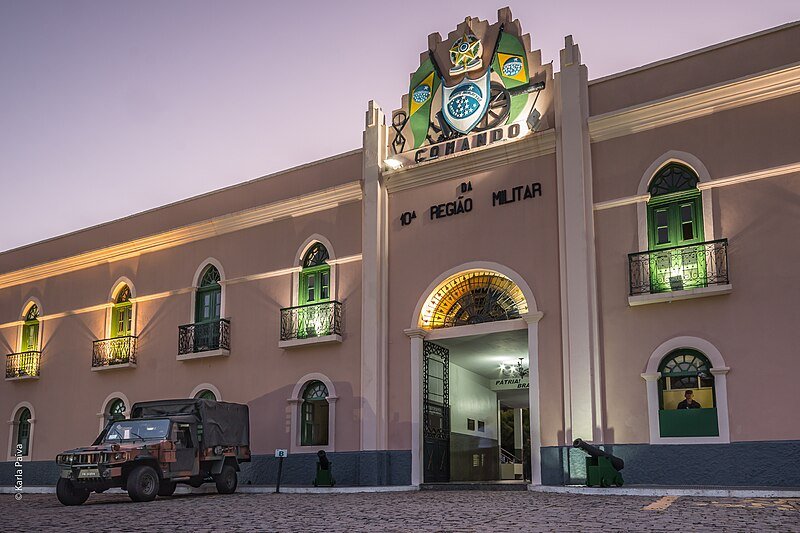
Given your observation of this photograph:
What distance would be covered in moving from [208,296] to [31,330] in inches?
306

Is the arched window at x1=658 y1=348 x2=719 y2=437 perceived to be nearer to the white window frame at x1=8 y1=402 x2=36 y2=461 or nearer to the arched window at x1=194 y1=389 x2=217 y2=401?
the arched window at x1=194 y1=389 x2=217 y2=401

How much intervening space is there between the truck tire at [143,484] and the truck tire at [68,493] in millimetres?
907

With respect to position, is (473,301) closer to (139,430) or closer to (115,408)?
(139,430)

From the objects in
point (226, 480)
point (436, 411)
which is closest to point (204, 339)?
point (226, 480)

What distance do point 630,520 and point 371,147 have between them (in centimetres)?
1268

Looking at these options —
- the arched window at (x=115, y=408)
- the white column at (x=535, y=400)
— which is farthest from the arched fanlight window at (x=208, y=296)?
the white column at (x=535, y=400)

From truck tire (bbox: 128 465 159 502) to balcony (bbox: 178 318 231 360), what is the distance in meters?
6.50

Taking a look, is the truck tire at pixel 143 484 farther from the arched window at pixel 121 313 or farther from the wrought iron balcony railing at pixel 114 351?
the arched window at pixel 121 313

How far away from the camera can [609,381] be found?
1656 cm

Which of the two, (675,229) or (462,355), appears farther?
(462,355)

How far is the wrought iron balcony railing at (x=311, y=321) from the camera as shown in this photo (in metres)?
20.4

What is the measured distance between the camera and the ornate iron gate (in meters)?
19.3

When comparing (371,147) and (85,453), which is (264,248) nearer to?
(371,147)

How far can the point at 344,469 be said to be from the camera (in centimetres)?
1961
